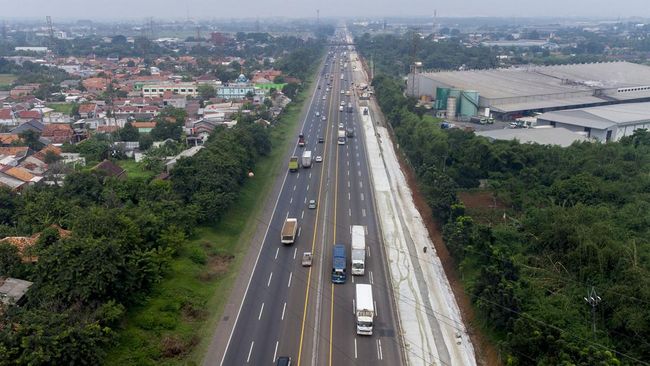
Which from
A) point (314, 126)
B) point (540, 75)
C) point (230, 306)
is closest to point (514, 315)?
point (230, 306)

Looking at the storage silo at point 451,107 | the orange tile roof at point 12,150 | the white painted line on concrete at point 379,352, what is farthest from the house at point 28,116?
the white painted line on concrete at point 379,352

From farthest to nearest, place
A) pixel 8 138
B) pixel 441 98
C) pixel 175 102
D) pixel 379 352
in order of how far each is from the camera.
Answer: pixel 175 102, pixel 441 98, pixel 8 138, pixel 379 352

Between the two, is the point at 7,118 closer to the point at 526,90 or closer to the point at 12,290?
the point at 12,290

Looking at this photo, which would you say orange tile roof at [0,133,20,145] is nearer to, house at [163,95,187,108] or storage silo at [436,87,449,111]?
house at [163,95,187,108]

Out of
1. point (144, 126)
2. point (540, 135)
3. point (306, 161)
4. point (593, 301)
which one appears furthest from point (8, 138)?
point (593, 301)

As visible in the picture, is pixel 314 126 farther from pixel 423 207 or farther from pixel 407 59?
pixel 407 59
